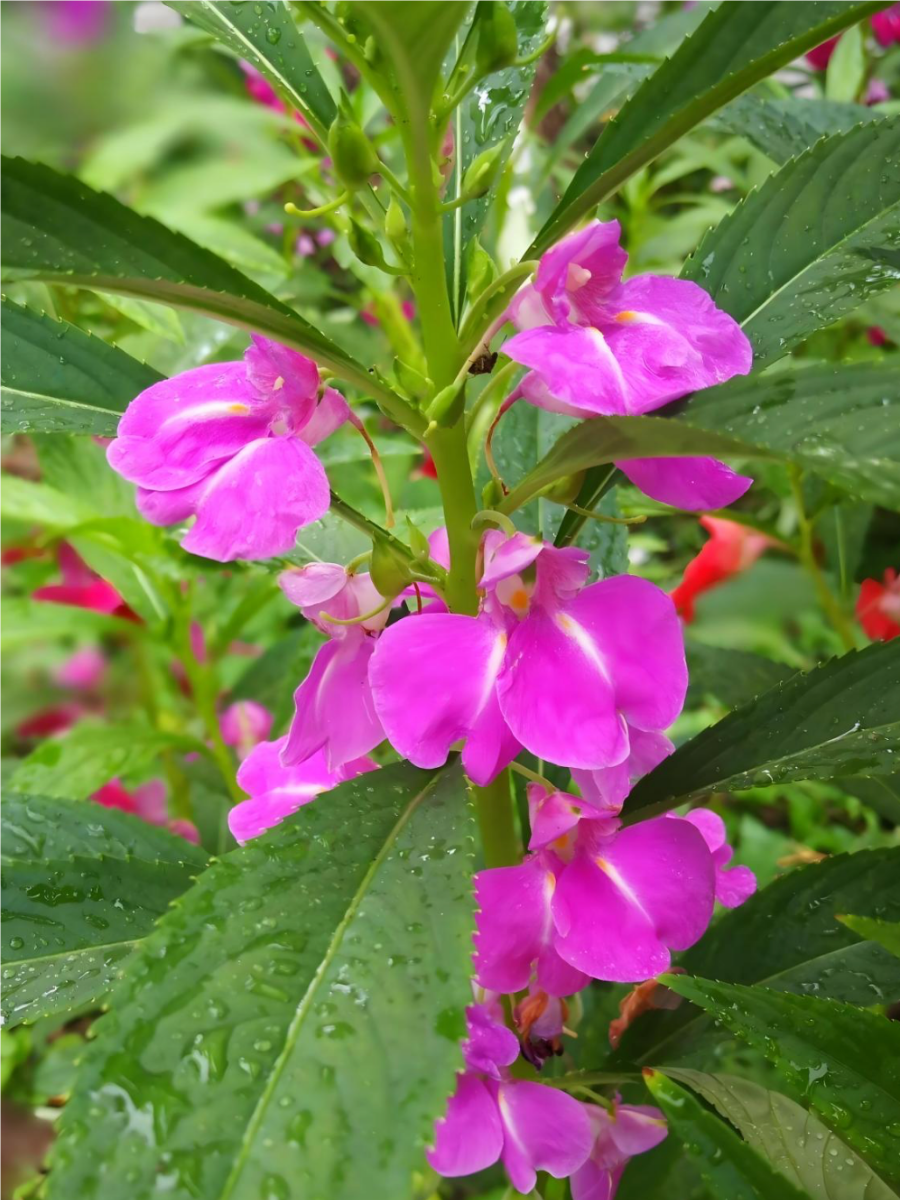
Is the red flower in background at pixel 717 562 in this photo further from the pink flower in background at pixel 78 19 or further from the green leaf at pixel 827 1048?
the pink flower in background at pixel 78 19

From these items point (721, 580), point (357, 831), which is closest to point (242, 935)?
point (357, 831)

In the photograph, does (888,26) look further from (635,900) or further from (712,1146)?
(712,1146)

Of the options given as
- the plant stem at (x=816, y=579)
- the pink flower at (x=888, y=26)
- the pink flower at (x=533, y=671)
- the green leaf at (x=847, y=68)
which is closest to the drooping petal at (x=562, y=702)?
the pink flower at (x=533, y=671)

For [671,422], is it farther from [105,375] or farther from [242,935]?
[105,375]

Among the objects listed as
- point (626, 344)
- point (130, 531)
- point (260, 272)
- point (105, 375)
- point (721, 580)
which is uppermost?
point (626, 344)

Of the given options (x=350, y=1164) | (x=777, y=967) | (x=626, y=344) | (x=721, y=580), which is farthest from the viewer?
(x=721, y=580)

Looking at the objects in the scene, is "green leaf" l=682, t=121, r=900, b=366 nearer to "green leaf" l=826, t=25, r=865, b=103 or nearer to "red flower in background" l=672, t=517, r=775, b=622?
"red flower in background" l=672, t=517, r=775, b=622

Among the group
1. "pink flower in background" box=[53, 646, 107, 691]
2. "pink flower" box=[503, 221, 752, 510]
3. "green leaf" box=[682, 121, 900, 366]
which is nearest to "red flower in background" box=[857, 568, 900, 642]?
"green leaf" box=[682, 121, 900, 366]
